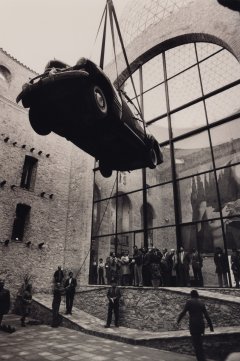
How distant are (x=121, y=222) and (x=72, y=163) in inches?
187

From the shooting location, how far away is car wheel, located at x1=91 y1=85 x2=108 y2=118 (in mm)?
4523

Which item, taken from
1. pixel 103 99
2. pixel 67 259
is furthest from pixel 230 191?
pixel 103 99

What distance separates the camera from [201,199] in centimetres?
1722

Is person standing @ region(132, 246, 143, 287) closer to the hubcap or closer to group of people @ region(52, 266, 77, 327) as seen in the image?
group of people @ region(52, 266, 77, 327)

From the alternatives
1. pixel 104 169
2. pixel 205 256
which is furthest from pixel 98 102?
pixel 205 256

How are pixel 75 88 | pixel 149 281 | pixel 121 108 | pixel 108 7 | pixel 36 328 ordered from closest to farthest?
pixel 75 88 → pixel 121 108 → pixel 108 7 → pixel 36 328 → pixel 149 281

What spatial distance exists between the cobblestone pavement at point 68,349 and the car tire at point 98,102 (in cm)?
492

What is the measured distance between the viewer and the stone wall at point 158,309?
694cm

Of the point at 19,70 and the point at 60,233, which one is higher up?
the point at 19,70

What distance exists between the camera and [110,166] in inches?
253

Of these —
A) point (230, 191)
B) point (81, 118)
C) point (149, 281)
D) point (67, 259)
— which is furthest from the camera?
point (230, 191)

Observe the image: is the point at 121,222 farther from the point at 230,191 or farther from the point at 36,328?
the point at 36,328

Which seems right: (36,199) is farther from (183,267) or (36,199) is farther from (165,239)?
(165,239)

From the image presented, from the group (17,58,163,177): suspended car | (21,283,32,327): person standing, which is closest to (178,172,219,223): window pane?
(21,283,32,327): person standing
